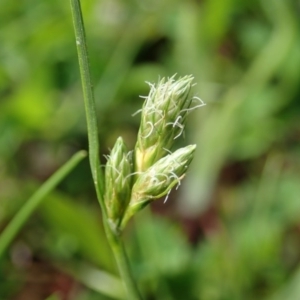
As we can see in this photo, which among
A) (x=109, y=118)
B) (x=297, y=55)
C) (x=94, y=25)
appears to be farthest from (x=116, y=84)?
(x=297, y=55)

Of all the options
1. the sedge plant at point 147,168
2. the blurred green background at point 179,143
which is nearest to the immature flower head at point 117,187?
the sedge plant at point 147,168

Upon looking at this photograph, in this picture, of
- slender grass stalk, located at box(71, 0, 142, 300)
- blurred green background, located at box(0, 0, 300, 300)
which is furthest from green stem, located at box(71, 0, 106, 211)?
blurred green background, located at box(0, 0, 300, 300)

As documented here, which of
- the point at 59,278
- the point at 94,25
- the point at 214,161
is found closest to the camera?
the point at 59,278

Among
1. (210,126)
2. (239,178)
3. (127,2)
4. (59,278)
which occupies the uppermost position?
(127,2)

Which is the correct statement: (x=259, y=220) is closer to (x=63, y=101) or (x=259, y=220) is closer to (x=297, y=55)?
(x=297, y=55)

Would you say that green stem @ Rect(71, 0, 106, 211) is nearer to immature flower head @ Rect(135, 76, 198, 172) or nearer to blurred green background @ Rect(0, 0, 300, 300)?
immature flower head @ Rect(135, 76, 198, 172)

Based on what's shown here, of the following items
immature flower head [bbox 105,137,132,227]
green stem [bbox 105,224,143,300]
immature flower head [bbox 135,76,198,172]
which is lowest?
green stem [bbox 105,224,143,300]

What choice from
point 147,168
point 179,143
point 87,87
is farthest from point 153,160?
point 179,143

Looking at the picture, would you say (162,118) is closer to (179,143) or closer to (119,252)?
(119,252)
